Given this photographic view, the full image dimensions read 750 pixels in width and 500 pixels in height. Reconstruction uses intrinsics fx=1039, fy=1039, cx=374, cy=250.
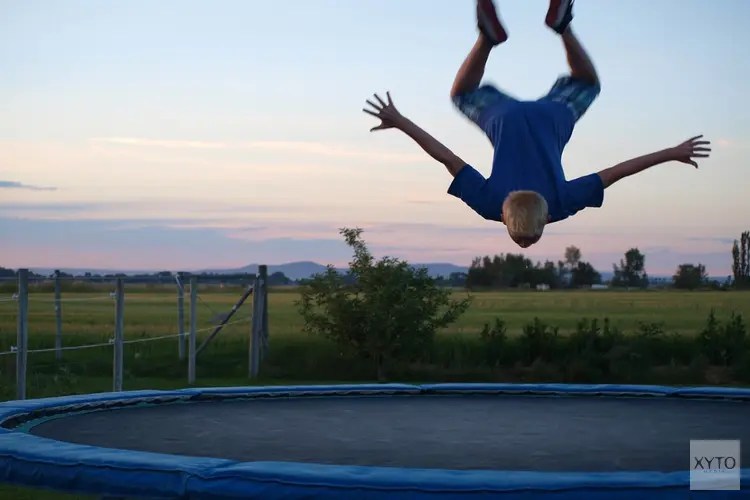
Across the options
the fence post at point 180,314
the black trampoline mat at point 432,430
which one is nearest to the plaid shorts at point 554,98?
the black trampoline mat at point 432,430

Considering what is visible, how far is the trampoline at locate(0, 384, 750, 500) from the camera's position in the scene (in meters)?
2.52

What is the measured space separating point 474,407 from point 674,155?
185 cm

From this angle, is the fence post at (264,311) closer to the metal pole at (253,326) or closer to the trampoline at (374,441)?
the metal pole at (253,326)

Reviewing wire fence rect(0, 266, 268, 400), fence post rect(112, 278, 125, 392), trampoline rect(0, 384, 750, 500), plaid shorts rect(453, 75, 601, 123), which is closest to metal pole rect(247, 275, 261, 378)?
wire fence rect(0, 266, 268, 400)

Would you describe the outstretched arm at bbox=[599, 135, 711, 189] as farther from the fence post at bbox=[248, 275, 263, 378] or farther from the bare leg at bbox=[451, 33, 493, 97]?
the fence post at bbox=[248, 275, 263, 378]

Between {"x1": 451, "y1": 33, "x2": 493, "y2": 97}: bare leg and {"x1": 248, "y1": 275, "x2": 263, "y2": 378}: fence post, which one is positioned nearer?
{"x1": 451, "y1": 33, "x2": 493, "y2": 97}: bare leg

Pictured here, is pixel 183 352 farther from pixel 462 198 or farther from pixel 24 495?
pixel 462 198

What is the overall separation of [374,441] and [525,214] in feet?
3.57

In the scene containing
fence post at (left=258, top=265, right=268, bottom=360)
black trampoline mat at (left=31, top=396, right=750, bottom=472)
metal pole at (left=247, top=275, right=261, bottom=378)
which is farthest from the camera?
fence post at (left=258, top=265, right=268, bottom=360)

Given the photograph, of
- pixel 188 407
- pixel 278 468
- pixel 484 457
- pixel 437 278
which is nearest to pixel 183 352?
pixel 437 278

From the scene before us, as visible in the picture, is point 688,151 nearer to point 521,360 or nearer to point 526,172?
point 526,172

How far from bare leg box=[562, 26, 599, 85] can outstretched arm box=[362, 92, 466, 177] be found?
2.08 feet

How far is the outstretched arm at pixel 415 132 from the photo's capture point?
355cm

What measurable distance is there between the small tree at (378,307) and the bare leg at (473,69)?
16.5 feet
